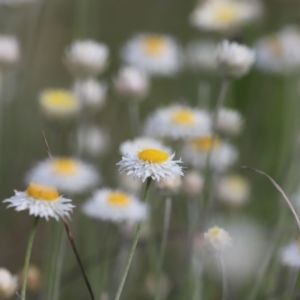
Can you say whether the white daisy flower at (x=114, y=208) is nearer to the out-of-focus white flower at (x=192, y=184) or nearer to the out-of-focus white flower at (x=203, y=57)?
the out-of-focus white flower at (x=192, y=184)

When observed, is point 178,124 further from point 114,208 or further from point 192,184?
point 114,208

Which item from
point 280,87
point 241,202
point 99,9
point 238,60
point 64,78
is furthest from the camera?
point 99,9

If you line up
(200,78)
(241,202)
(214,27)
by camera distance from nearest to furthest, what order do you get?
(241,202) → (214,27) → (200,78)

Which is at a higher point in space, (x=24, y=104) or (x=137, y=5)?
(x=137, y=5)

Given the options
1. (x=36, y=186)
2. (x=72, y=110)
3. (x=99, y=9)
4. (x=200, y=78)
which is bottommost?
(x=36, y=186)

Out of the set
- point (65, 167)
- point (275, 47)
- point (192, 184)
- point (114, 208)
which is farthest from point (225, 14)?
point (114, 208)

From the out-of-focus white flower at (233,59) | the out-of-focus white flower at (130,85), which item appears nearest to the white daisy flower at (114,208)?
the out-of-focus white flower at (233,59)

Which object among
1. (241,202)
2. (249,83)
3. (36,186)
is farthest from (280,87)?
(36,186)

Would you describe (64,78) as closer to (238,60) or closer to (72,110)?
(72,110)
